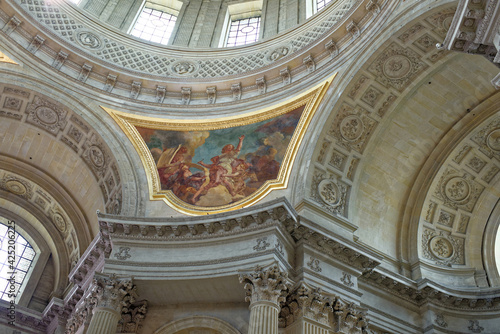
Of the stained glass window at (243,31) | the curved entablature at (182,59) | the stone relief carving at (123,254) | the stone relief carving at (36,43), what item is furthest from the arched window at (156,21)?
the stone relief carving at (123,254)

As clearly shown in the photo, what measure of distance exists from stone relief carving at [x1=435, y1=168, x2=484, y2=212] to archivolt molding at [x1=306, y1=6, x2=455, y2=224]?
122 inches

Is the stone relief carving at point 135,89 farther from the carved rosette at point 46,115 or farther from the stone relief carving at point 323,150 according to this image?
the stone relief carving at point 323,150

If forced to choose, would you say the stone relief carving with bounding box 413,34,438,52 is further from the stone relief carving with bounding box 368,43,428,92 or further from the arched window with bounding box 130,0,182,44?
the arched window with bounding box 130,0,182,44

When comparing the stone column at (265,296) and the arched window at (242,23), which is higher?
the arched window at (242,23)

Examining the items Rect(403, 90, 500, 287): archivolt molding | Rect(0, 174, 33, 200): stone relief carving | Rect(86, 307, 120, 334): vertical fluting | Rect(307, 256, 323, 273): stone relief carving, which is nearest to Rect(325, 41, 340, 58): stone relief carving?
Rect(403, 90, 500, 287): archivolt molding

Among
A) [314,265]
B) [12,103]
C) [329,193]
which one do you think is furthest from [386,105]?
[12,103]

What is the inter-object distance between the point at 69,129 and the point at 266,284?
9.67 meters

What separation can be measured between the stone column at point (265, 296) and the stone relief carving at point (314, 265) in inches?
40.1

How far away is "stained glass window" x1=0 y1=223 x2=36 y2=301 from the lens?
58.7 feet

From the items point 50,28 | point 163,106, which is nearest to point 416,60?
point 163,106

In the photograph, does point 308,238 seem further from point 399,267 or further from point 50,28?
point 50,28

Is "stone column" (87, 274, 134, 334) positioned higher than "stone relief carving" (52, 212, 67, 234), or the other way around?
"stone relief carving" (52, 212, 67, 234)

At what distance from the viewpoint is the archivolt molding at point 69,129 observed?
623 inches

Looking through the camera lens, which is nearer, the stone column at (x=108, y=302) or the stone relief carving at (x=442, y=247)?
the stone column at (x=108, y=302)
